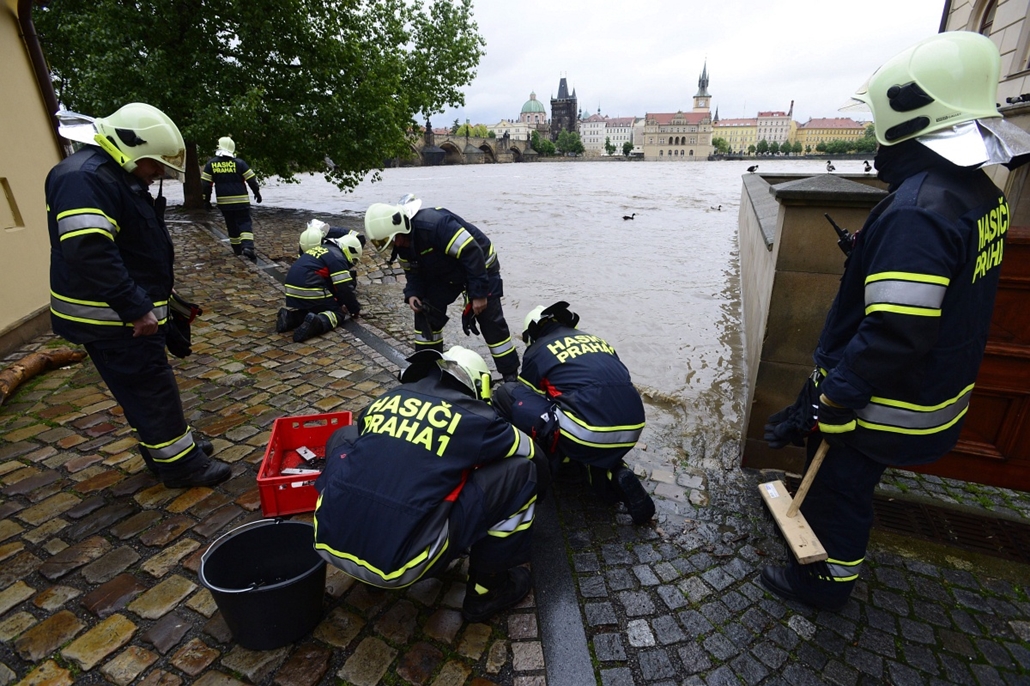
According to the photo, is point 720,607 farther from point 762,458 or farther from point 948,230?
point 948,230

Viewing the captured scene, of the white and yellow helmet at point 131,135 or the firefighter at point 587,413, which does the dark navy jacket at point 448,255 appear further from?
the white and yellow helmet at point 131,135

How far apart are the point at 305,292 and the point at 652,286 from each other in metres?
6.51

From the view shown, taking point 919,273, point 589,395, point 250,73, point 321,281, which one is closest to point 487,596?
point 589,395

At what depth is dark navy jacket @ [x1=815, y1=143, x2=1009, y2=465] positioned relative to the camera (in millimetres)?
1889

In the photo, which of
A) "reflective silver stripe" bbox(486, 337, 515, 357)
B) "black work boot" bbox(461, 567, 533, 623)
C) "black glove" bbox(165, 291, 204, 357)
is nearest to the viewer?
"black work boot" bbox(461, 567, 533, 623)

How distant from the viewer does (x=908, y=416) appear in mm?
2146

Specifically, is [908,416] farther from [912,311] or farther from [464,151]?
[464,151]

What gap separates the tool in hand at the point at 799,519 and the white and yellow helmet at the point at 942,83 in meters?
1.39

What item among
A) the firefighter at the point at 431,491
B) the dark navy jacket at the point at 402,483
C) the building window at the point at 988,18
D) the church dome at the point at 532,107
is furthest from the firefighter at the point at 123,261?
the church dome at the point at 532,107

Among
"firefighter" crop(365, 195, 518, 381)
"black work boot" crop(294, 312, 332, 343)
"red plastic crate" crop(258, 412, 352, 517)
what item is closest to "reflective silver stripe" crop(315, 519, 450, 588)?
"red plastic crate" crop(258, 412, 352, 517)

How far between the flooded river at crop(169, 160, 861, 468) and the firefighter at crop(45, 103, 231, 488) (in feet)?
11.8

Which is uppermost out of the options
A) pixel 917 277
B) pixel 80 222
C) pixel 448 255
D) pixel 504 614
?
pixel 80 222

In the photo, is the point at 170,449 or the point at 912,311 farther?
the point at 170,449

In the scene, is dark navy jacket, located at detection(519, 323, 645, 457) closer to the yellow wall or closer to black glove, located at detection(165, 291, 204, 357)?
black glove, located at detection(165, 291, 204, 357)
